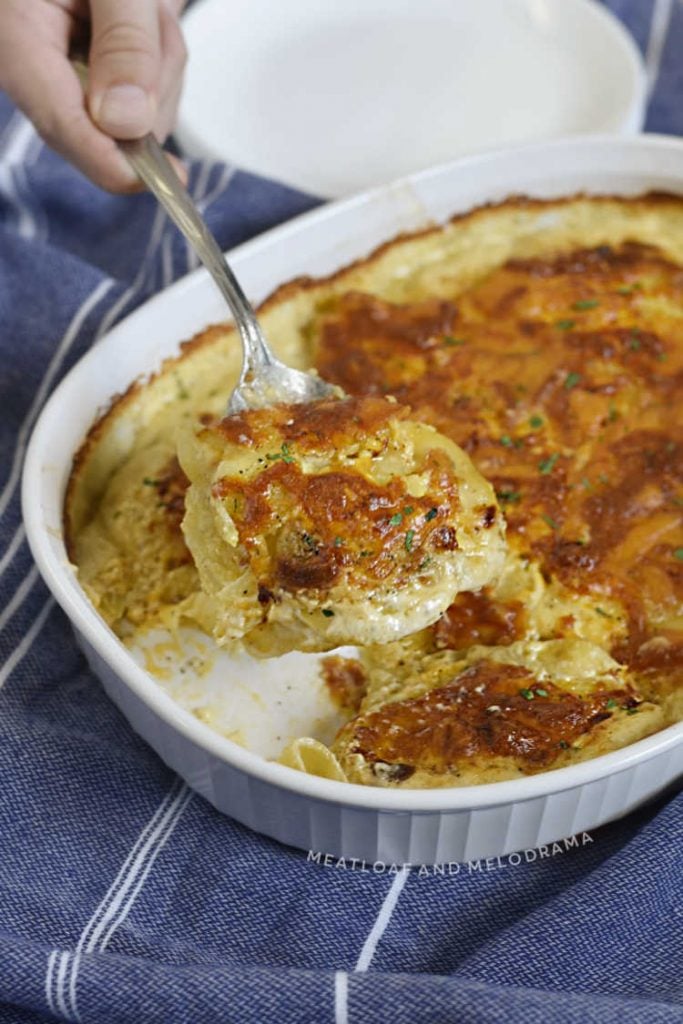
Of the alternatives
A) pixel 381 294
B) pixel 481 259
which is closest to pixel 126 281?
pixel 381 294

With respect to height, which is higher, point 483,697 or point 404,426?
point 404,426

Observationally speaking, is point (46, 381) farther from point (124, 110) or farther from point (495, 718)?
point (495, 718)

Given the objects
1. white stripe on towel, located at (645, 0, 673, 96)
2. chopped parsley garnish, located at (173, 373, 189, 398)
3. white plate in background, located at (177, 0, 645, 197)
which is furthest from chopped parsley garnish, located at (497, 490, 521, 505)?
white stripe on towel, located at (645, 0, 673, 96)

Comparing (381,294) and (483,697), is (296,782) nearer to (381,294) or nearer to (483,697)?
(483,697)

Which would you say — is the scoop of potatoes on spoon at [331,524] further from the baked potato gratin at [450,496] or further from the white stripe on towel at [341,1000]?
the white stripe on towel at [341,1000]

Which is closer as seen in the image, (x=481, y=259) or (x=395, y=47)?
(x=481, y=259)

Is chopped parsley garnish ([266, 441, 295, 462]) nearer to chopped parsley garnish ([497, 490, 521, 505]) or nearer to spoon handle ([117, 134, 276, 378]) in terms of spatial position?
spoon handle ([117, 134, 276, 378])

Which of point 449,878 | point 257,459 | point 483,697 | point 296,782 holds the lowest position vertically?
point 449,878
